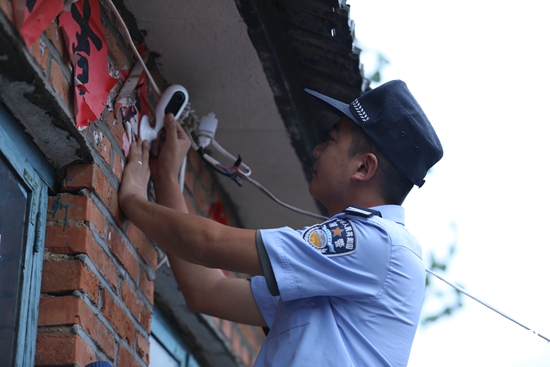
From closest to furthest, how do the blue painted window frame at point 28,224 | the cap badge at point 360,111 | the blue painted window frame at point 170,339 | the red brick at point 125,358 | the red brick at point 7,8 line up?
1. the red brick at point 7,8
2. the blue painted window frame at point 28,224
3. the red brick at point 125,358
4. the cap badge at point 360,111
5. the blue painted window frame at point 170,339

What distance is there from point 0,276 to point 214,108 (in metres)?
1.34

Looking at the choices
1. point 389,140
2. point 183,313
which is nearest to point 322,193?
point 389,140

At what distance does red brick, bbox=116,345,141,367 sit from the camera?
2113 mm

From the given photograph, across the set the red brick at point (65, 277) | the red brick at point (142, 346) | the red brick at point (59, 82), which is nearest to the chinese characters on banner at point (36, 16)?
the red brick at point (59, 82)

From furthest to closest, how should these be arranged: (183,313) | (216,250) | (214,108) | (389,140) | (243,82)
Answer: (183,313) → (214,108) → (243,82) → (389,140) → (216,250)

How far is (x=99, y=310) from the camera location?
1.97 m

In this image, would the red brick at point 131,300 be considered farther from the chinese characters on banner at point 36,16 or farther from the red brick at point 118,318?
the chinese characters on banner at point 36,16

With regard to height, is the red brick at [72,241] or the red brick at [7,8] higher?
A: the red brick at [7,8]

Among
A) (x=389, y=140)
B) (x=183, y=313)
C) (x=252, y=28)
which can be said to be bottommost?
(x=183, y=313)

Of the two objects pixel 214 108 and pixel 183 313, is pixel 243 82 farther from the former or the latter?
pixel 183 313

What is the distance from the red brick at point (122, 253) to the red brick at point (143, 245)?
0.05m

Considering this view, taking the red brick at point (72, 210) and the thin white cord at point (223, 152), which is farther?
the thin white cord at point (223, 152)

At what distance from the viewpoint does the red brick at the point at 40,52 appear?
1643 mm

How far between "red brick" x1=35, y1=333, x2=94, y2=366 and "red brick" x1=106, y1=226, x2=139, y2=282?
1.21 ft
